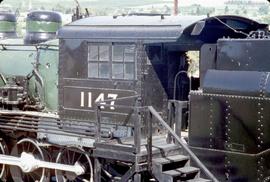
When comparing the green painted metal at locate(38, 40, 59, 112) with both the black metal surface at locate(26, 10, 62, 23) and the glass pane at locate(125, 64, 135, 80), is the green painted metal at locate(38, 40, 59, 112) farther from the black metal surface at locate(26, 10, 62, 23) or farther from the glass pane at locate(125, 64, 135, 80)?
the glass pane at locate(125, 64, 135, 80)

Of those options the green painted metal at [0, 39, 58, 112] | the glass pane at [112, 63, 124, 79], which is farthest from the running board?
the glass pane at [112, 63, 124, 79]

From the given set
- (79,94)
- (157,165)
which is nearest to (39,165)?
(79,94)

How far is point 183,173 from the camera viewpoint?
8359 mm

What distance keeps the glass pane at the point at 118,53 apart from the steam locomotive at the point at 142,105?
0.02 meters

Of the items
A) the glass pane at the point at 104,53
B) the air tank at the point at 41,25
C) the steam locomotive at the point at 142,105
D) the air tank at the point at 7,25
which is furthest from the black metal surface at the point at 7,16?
the glass pane at the point at 104,53

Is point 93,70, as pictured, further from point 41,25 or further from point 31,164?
point 41,25

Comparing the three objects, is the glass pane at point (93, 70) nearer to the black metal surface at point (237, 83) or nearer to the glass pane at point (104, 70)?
the glass pane at point (104, 70)

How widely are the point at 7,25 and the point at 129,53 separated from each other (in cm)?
659

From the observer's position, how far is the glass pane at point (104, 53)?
9672mm

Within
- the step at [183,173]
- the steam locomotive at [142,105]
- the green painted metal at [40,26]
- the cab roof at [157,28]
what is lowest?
the step at [183,173]

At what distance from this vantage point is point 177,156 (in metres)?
8.89

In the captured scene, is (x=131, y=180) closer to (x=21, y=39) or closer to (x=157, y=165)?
(x=157, y=165)

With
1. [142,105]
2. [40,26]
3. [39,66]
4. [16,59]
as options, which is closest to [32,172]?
[39,66]

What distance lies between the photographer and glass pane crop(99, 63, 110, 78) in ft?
31.7
